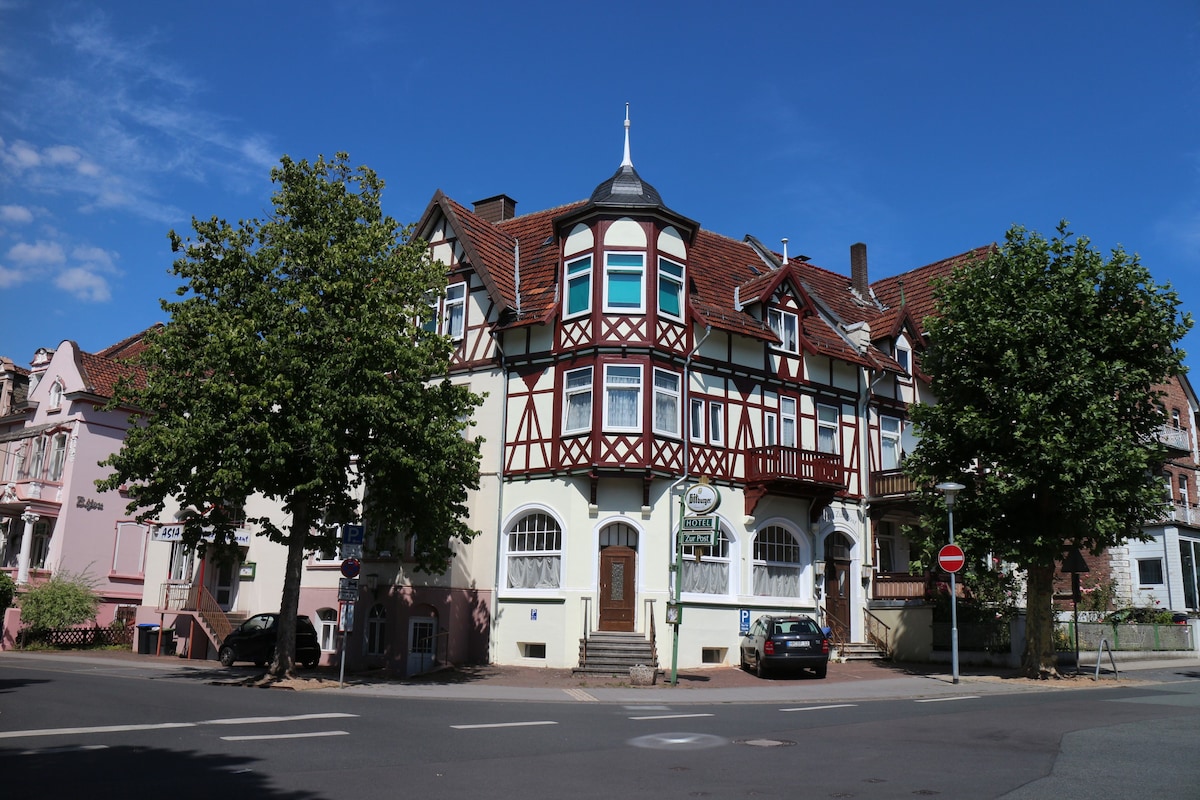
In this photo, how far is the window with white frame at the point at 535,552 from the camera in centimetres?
2783

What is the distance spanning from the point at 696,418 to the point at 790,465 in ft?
10.1

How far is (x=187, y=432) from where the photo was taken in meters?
20.3

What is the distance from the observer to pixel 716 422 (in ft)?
97.2

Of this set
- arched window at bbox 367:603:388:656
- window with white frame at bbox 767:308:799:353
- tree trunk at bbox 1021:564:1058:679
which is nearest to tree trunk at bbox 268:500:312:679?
arched window at bbox 367:603:388:656

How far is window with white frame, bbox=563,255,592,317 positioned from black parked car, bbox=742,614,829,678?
9899 millimetres

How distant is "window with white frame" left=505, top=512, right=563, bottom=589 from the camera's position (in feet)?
91.3

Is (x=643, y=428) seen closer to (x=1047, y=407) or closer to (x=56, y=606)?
(x=1047, y=407)

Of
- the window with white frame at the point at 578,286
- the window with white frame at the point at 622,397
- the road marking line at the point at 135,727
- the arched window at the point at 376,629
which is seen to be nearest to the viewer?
the road marking line at the point at 135,727

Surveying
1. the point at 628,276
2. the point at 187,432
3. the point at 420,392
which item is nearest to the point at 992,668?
the point at 628,276

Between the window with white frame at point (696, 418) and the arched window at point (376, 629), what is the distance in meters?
10.4

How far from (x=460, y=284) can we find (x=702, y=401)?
8.29m

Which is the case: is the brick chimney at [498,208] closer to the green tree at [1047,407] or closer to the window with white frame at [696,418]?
the window with white frame at [696,418]

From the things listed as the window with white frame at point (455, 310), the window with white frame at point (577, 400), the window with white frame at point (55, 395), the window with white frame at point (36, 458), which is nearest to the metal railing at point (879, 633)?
the window with white frame at point (577, 400)

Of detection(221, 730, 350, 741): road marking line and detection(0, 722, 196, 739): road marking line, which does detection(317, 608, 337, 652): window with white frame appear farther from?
detection(221, 730, 350, 741): road marking line
